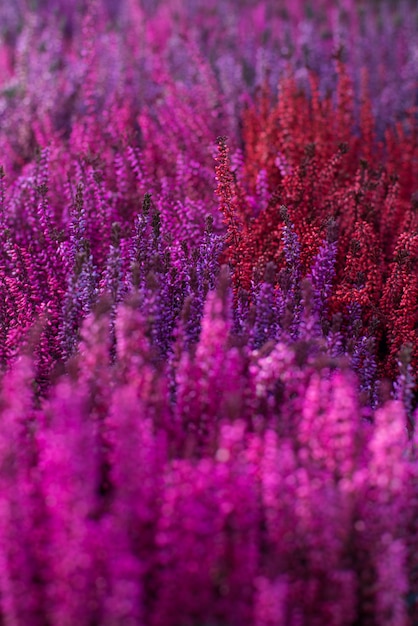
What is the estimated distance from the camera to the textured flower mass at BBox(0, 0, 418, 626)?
206 cm

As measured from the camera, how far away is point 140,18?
282 inches

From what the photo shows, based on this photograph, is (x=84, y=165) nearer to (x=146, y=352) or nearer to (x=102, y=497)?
(x=146, y=352)

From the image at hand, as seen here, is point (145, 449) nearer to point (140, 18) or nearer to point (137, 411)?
point (137, 411)

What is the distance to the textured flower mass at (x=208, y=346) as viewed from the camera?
2062mm

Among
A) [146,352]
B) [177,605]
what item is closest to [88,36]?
[146,352]

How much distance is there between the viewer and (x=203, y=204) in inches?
157

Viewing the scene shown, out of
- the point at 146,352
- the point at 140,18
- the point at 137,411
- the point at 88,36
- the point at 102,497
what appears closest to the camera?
the point at 137,411

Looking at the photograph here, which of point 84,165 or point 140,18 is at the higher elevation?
point 140,18

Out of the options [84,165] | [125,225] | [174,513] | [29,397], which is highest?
[84,165]

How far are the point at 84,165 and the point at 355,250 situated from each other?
1.79 m

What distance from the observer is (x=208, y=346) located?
8.63 ft

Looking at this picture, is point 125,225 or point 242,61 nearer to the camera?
point 125,225

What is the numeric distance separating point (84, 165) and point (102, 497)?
8.01 ft

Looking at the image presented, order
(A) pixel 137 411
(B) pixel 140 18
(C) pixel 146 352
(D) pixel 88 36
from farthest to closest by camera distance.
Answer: (B) pixel 140 18 → (D) pixel 88 36 → (C) pixel 146 352 → (A) pixel 137 411
